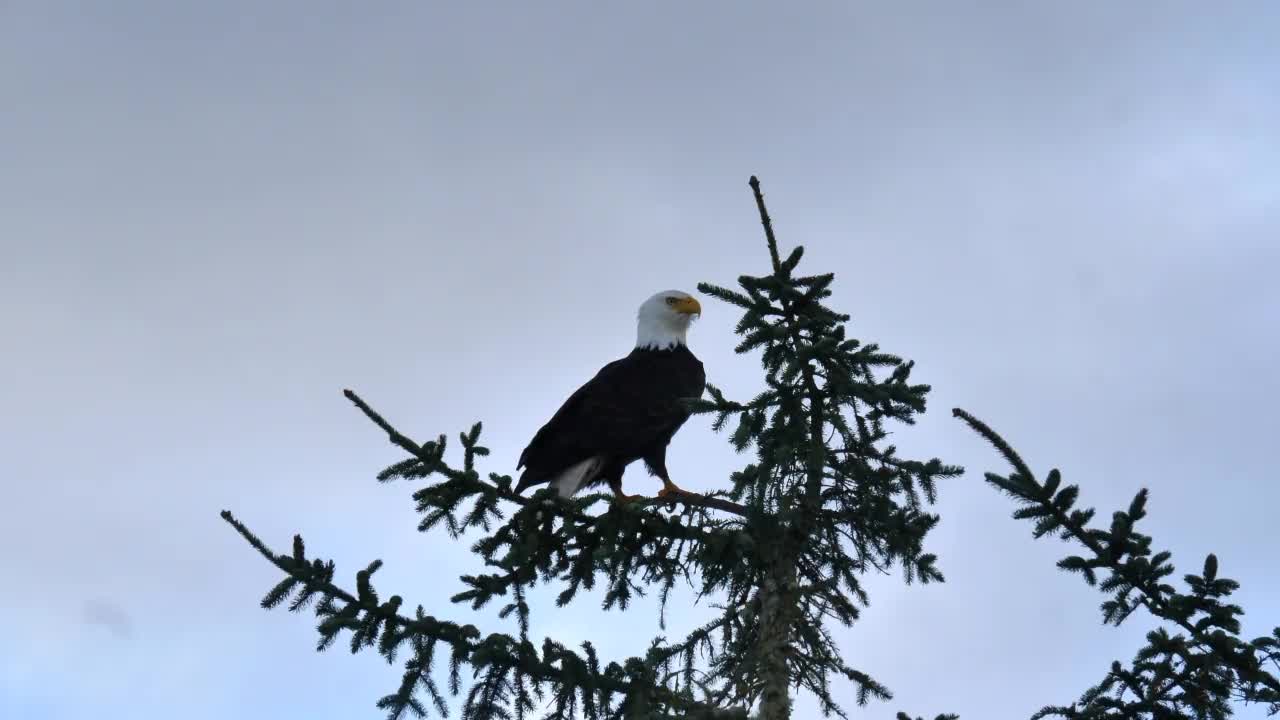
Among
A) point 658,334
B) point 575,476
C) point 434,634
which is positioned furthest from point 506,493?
point 658,334

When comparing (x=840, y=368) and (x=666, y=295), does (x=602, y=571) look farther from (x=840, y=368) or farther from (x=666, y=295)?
(x=666, y=295)

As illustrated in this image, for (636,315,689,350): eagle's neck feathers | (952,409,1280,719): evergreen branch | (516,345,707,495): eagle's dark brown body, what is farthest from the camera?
(636,315,689,350): eagle's neck feathers

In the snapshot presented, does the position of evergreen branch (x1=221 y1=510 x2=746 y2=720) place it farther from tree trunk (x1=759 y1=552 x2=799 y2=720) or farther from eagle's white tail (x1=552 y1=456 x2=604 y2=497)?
eagle's white tail (x1=552 y1=456 x2=604 y2=497)

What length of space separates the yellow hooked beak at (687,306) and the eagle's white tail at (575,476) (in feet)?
5.80

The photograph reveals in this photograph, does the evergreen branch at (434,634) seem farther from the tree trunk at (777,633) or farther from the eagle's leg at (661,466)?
the eagle's leg at (661,466)

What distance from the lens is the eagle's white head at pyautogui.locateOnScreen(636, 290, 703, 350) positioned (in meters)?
9.13

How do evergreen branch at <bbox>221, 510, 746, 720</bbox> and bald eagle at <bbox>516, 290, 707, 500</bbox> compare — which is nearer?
evergreen branch at <bbox>221, 510, 746, 720</bbox>

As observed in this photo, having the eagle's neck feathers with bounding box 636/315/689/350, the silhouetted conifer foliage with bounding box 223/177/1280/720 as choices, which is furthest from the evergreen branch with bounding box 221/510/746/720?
the eagle's neck feathers with bounding box 636/315/689/350

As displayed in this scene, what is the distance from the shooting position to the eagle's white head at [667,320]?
9.13m

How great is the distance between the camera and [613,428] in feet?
25.9

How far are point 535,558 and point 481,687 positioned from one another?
80cm

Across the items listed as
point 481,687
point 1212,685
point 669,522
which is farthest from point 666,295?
point 1212,685

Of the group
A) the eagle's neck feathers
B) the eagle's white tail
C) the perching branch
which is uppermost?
the eagle's neck feathers

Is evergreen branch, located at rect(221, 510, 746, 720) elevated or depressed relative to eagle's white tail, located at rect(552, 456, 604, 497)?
depressed
